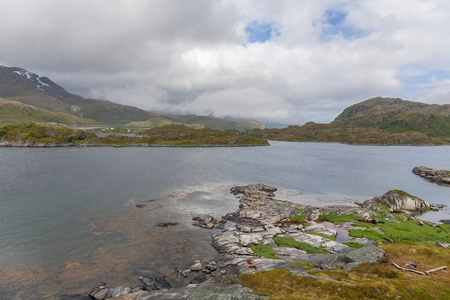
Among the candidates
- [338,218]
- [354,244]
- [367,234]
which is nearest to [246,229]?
[354,244]

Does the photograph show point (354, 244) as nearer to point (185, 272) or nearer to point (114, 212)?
point (185, 272)

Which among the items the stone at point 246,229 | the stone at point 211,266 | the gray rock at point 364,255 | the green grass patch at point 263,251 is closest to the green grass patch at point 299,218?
the stone at point 246,229

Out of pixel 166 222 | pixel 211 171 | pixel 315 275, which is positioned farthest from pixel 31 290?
pixel 211 171

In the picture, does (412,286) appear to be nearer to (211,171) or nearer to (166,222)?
(166,222)

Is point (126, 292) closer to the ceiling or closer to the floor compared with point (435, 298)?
closer to the floor

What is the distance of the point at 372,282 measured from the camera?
19.2 m

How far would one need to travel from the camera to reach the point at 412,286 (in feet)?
58.3

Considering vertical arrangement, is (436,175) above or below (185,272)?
above

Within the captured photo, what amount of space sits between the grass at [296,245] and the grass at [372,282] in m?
8.91

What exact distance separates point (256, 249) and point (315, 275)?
13.5 meters

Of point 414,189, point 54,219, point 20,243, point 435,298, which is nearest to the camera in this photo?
point 435,298

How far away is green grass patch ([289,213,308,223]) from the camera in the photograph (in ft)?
157

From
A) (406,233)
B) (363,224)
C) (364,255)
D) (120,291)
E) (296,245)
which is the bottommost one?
(120,291)

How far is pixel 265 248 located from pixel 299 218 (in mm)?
17634
